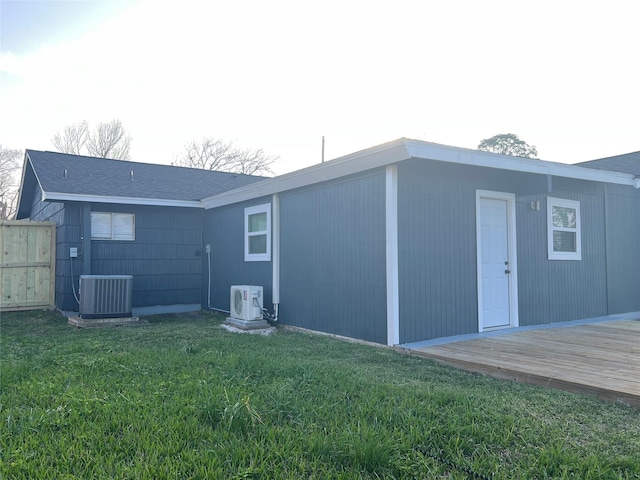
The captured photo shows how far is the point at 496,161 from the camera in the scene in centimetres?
529

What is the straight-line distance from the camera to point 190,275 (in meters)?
9.27

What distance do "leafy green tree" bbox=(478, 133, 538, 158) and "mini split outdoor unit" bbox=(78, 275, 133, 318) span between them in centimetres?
2008

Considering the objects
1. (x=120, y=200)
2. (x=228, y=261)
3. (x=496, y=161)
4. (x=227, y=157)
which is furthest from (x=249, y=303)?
(x=227, y=157)

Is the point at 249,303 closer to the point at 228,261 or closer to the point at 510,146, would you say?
the point at 228,261

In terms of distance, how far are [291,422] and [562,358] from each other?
9.48 feet

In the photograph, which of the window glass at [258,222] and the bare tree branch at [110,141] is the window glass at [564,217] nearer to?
the window glass at [258,222]

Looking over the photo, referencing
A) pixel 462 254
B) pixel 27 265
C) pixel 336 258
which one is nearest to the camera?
pixel 462 254

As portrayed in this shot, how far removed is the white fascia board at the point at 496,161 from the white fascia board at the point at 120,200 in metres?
5.46

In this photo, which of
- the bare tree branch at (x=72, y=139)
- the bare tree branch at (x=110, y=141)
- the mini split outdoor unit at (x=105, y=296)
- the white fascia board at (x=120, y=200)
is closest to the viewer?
the mini split outdoor unit at (x=105, y=296)

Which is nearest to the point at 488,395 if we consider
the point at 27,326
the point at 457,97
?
the point at 27,326

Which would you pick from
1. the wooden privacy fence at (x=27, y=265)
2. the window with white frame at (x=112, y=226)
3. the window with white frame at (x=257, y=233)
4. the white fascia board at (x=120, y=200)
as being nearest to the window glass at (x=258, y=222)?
the window with white frame at (x=257, y=233)

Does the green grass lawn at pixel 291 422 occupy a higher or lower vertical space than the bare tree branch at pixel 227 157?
lower

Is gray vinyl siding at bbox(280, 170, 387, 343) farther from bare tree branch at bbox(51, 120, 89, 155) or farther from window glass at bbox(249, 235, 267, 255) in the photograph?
bare tree branch at bbox(51, 120, 89, 155)

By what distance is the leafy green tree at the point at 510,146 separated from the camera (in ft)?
75.0
